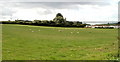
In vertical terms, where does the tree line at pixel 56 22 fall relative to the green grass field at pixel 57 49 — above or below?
above

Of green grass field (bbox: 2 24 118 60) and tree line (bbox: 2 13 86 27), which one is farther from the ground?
tree line (bbox: 2 13 86 27)

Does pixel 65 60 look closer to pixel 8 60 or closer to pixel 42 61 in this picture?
pixel 42 61

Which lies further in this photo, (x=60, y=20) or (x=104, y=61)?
(x=60, y=20)

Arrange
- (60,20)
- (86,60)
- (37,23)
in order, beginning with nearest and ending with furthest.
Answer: (86,60)
(37,23)
(60,20)

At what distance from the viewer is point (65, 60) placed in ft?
48.8

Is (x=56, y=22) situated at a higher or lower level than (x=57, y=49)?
higher

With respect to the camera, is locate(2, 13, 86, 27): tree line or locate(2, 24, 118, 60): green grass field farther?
locate(2, 13, 86, 27): tree line

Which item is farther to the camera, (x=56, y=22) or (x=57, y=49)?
(x=56, y=22)

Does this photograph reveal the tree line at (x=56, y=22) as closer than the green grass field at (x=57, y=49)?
No

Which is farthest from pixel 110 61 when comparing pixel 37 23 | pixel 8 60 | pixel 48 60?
pixel 37 23

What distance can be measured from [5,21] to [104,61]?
85181mm

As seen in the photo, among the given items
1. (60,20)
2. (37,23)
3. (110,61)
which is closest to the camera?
(110,61)

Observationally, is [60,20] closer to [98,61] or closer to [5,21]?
[5,21]

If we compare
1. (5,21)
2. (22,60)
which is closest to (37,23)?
(5,21)
